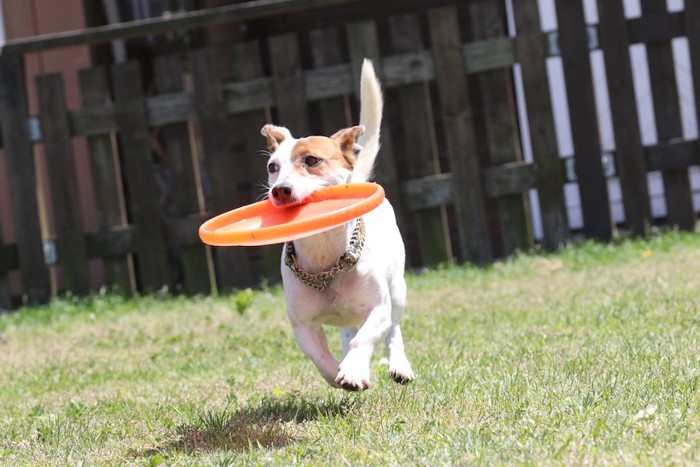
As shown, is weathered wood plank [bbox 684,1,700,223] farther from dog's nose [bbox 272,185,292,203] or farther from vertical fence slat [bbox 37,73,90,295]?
dog's nose [bbox 272,185,292,203]

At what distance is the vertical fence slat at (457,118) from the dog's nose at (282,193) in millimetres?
4337

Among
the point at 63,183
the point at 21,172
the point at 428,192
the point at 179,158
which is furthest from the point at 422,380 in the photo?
the point at 21,172

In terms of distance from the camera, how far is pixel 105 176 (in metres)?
8.66

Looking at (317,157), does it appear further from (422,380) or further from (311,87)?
(311,87)

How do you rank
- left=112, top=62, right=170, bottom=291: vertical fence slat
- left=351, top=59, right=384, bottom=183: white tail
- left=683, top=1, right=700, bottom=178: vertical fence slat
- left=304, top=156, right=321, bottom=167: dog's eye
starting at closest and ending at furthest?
left=304, top=156, right=321, bottom=167: dog's eye < left=351, top=59, right=384, bottom=183: white tail < left=683, top=1, right=700, bottom=178: vertical fence slat < left=112, top=62, right=170, bottom=291: vertical fence slat

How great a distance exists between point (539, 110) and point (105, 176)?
3.20m

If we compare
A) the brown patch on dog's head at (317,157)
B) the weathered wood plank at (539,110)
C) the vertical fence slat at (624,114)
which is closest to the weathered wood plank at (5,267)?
the weathered wood plank at (539,110)

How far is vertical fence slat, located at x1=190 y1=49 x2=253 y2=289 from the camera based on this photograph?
27.9ft

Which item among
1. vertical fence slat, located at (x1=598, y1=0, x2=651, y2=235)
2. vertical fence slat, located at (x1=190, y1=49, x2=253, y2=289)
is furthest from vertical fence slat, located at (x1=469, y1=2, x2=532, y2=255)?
vertical fence slat, located at (x1=190, y1=49, x2=253, y2=289)

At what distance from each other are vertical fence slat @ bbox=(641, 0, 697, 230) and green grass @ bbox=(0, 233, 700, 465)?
42 centimetres

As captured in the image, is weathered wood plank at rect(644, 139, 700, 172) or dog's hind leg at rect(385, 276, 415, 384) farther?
weathered wood plank at rect(644, 139, 700, 172)

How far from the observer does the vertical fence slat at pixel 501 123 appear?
8.35 metres

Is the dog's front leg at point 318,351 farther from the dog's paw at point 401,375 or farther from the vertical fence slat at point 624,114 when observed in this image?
the vertical fence slat at point 624,114

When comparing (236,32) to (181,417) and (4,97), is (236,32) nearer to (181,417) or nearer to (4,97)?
(4,97)
